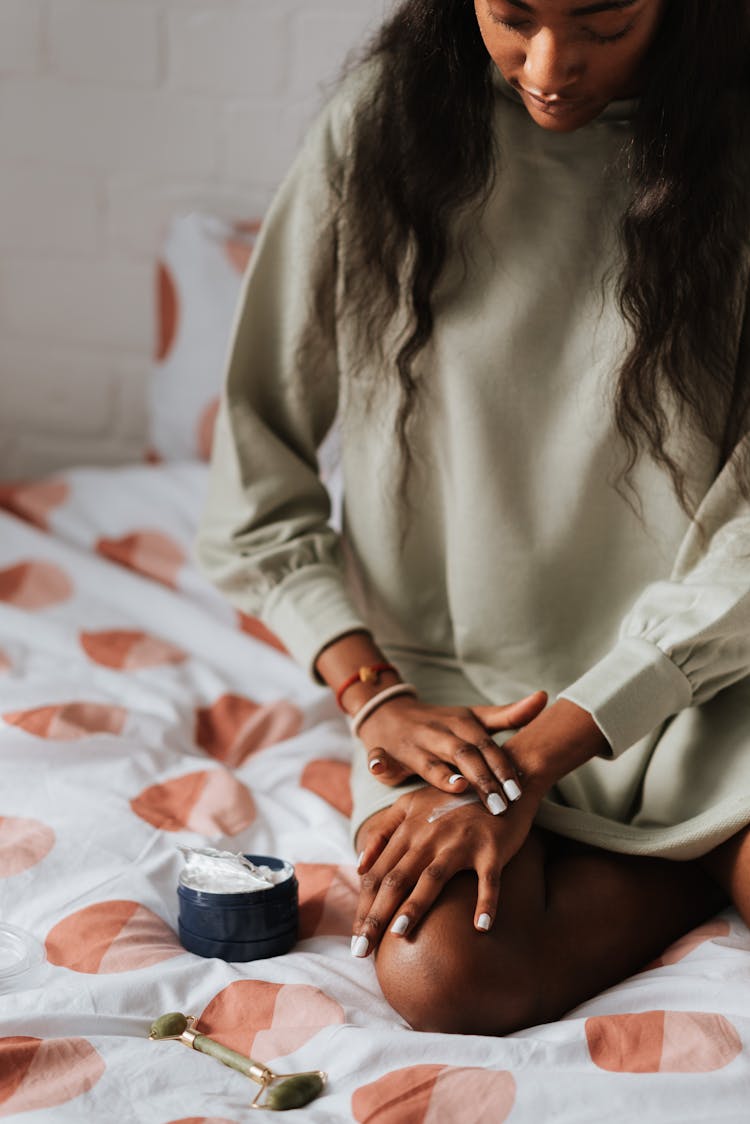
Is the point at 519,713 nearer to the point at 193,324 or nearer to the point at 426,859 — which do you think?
the point at 426,859

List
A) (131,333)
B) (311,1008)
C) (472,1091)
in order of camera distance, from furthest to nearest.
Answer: (131,333)
(311,1008)
(472,1091)

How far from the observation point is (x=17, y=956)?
3.05 feet

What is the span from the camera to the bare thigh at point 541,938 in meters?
0.92

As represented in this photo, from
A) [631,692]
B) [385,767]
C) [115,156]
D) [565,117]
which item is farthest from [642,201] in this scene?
[115,156]

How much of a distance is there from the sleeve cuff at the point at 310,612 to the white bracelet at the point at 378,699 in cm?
8

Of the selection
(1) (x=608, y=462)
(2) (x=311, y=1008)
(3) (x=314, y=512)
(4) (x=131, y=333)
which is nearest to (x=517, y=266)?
(1) (x=608, y=462)

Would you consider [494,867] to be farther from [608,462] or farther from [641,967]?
[608,462]

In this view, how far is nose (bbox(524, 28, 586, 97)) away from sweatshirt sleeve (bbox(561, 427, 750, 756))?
1.10 feet

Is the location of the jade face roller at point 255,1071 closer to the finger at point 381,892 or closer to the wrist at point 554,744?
the finger at point 381,892

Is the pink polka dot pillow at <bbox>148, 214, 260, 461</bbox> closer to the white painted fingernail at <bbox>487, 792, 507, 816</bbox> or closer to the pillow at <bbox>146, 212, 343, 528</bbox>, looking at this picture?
the pillow at <bbox>146, 212, 343, 528</bbox>

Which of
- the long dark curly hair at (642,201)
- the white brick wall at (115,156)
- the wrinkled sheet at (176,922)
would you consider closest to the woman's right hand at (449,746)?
the wrinkled sheet at (176,922)

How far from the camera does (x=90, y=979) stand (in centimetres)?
90

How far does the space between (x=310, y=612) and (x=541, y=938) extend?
37cm

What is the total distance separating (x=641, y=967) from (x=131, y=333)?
149 cm
